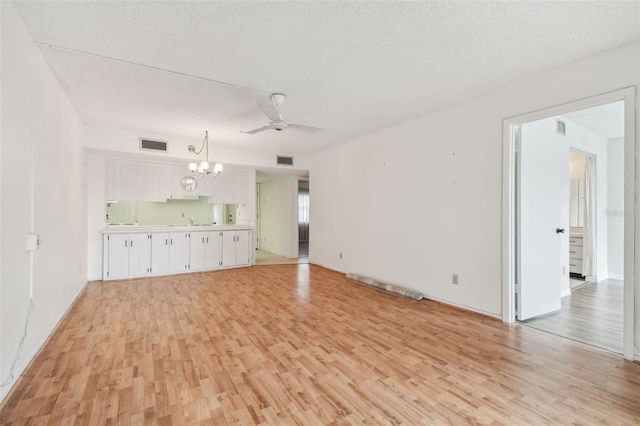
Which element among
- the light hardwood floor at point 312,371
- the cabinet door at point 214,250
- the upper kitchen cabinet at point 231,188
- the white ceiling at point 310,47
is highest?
the white ceiling at point 310,47

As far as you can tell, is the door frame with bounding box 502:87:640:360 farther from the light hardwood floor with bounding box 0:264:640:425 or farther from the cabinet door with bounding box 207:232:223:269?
the cabinet door with bounding box 207:232:223:269

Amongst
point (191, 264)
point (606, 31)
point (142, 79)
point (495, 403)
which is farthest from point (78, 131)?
point (606, 31)

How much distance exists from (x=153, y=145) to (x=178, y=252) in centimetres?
215

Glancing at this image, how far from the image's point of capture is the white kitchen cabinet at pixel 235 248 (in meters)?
6.48

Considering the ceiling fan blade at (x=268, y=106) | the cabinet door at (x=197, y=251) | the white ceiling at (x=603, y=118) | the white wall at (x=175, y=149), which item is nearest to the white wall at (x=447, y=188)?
the white ceiling at (x=603, y=118)

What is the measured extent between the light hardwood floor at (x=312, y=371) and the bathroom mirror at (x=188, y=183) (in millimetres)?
3034

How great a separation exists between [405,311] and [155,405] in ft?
9.26

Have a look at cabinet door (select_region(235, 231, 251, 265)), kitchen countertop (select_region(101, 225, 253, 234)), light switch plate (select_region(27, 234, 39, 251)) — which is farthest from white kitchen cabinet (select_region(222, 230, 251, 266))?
light switch plate (select_region(27, 234, 39, 251))

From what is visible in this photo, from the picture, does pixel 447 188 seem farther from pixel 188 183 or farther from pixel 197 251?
pixel 188 183

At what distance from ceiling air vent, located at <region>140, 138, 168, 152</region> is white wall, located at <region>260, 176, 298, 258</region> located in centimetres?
334

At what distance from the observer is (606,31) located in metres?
2.30

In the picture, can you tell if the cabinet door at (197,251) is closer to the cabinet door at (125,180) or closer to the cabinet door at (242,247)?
the cabinet door at (242,247)

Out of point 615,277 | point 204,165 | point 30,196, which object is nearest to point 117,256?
point 204,165

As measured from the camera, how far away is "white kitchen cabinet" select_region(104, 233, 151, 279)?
5.30 meters
